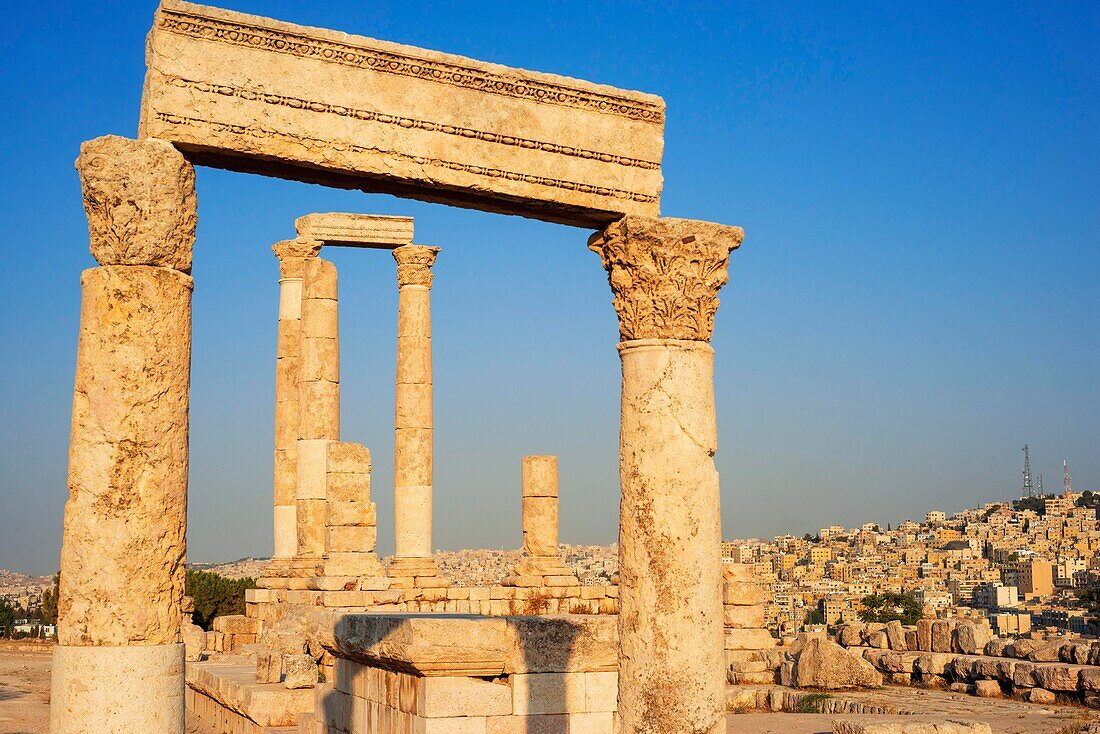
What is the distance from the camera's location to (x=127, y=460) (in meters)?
7.86

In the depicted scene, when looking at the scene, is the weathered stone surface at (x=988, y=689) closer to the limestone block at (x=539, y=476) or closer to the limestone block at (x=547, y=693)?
the limestone block at (x=547, y=693)

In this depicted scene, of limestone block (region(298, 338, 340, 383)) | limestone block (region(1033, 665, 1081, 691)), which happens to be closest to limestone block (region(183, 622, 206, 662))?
limestone block (region(298, 338, 340, 383))

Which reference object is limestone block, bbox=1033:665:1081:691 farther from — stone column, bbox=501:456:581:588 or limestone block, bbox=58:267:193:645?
limestone block, bbox=58:267:193:645

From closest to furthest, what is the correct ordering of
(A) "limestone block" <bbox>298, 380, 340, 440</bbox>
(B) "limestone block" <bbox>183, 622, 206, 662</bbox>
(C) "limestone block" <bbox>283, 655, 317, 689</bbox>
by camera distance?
(C) "limestone block" <bbox>283, 655, 317, 689</bbox>
(B) "limestone block" <bbox>183, 622, 206, 662</bbox>
(A) "limestone block" <bbox>298, 380, 340, 440</bbox>

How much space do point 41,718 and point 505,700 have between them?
11386mm

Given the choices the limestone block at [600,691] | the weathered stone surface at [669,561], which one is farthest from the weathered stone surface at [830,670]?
the weathered stone surface at [669,561]

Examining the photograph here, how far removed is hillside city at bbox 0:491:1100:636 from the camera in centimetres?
4641

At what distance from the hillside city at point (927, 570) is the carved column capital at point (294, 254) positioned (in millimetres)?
11506

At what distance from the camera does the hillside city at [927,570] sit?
46406mm

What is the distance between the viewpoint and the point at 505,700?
10.8m

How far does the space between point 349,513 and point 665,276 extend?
45.0ft

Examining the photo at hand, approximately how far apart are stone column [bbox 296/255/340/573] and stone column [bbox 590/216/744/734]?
15527 millimetres

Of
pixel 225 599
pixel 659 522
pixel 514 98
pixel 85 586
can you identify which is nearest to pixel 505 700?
pixel 659 522

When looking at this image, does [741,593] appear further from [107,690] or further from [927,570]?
[927,570]
